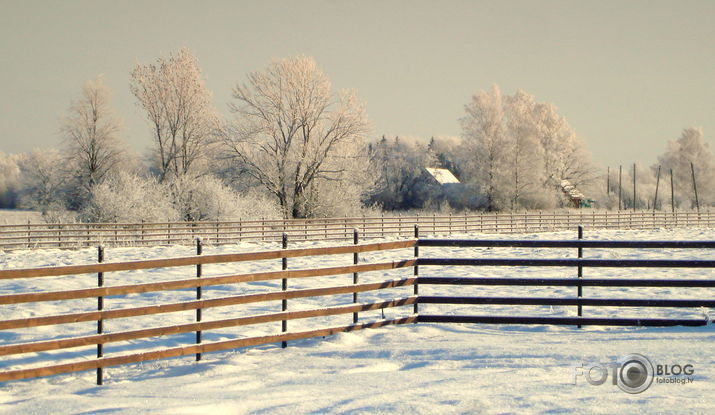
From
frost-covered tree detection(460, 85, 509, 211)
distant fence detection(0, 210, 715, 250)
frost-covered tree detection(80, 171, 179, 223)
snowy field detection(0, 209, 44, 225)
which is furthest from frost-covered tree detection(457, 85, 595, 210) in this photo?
snowy field detection(0, 209, 44, 225)

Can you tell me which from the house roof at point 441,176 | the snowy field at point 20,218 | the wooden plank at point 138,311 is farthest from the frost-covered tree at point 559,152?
the wooden plank at point 138,311

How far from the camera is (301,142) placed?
132ft

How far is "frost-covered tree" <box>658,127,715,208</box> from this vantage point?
76.3 metres

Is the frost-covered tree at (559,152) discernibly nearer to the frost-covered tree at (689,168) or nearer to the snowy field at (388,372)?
the frost-covered tree at (689,168)

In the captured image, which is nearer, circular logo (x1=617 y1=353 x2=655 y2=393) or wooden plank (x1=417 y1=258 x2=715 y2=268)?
circular logo (x1=617 y1=353 x2=655 y2=393)

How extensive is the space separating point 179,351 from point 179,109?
36.3 metres

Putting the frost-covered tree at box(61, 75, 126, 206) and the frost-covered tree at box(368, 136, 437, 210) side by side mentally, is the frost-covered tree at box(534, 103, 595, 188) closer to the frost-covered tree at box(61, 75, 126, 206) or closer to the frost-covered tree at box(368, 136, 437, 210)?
the frost-covered tree at box(368, 136, 437, 210)

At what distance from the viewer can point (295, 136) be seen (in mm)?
40219

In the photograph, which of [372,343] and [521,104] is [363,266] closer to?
[372,343]

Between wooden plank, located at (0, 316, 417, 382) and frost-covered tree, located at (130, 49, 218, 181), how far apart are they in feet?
111

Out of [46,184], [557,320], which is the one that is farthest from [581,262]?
[46,184]

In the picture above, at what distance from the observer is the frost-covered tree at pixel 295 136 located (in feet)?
129

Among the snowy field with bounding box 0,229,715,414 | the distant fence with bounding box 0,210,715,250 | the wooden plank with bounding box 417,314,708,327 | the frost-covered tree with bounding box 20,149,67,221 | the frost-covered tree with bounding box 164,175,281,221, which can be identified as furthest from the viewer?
the frost-covered tree with bounding box 20,149,67,221

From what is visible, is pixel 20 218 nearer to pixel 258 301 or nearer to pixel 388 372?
pixel 258 301
